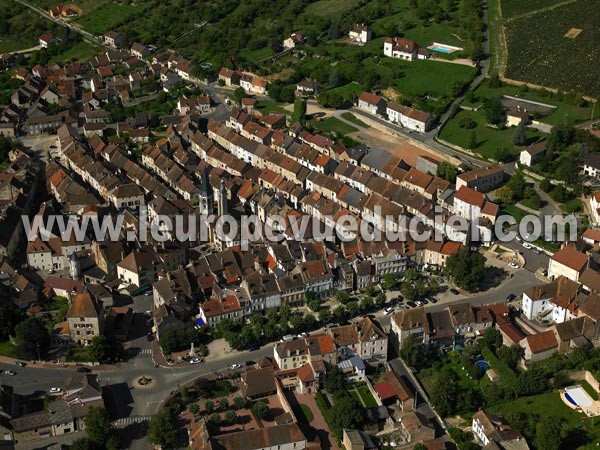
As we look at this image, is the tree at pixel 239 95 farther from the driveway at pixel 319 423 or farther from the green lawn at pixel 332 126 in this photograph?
the driveway at pixel 319 423

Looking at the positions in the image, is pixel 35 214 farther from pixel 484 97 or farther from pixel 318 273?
pixel 484 97

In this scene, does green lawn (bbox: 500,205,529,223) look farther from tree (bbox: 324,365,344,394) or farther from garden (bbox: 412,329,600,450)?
tree (bbox: 324,365,344,394)

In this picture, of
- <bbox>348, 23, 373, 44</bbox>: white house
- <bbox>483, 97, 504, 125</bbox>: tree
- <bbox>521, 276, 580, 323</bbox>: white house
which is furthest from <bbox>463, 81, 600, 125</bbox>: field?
<bbox>521, 276, 580, 323</bbox>: white house

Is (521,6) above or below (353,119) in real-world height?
above

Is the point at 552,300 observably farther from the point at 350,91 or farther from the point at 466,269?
the point at 350,91

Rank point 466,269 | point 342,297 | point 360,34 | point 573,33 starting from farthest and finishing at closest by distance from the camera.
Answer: point 360,34
point 573,33
point 466,269
point 342,297

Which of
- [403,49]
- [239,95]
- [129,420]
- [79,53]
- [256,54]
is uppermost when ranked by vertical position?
[403,49]

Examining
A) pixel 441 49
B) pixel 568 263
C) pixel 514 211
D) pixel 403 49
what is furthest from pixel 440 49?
pixel 568 263
